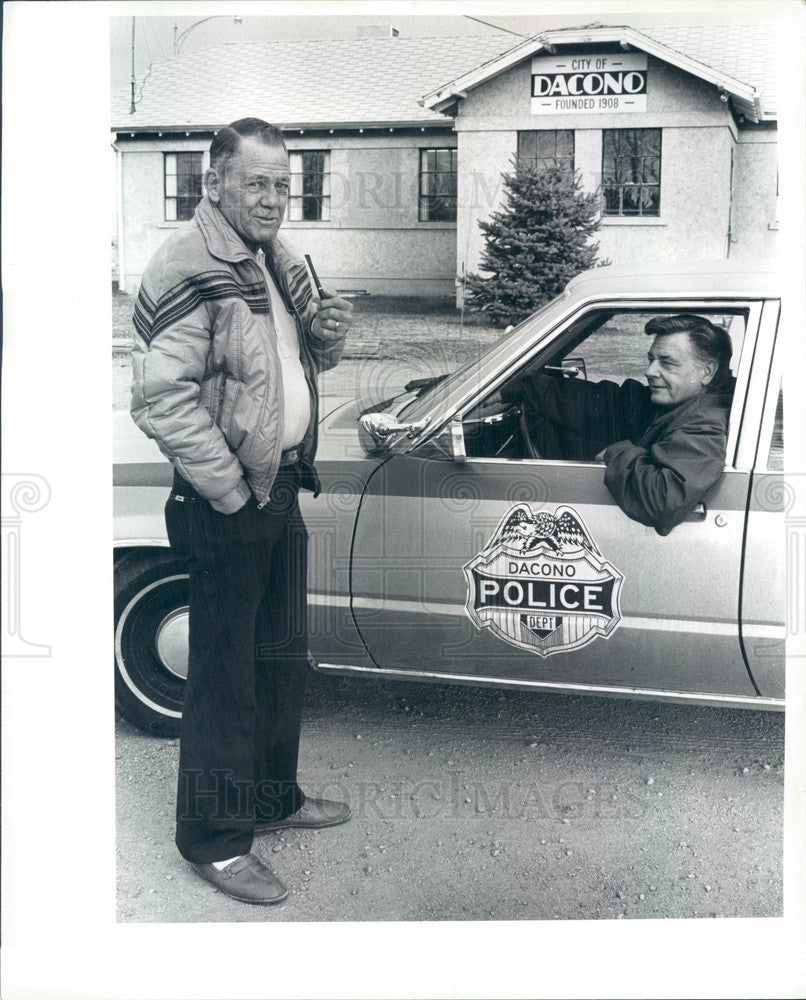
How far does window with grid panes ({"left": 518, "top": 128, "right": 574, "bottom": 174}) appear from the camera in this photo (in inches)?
135

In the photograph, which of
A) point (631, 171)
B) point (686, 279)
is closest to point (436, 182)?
point (631, 171)

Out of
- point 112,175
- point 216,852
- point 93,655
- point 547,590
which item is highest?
point 112,175

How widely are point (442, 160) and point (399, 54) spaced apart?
0.40 m

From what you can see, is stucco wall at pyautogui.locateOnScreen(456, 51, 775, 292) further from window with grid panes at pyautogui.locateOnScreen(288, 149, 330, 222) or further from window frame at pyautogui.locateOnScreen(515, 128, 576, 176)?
window with grid panes at pyautogui.locateOnScreen(288, 149, 330, 222)

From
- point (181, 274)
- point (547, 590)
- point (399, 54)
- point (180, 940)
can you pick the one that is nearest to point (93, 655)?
point (180, 940)

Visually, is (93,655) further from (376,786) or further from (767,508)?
(767,508)

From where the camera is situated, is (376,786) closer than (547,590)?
No

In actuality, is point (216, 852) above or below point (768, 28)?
below

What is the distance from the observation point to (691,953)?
141 inches

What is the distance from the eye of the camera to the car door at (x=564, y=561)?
132 inches

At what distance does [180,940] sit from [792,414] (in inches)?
104

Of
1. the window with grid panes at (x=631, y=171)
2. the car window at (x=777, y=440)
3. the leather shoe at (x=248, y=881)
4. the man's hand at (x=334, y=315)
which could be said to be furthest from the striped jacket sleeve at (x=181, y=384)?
the car window at (x=777, y=440)

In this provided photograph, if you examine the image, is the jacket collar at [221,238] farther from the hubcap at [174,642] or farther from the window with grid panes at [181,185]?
the hubcap at [174,642]

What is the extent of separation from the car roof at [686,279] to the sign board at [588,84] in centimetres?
55
